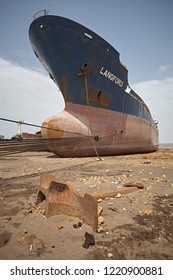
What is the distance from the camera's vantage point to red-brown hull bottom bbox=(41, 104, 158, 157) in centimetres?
1046

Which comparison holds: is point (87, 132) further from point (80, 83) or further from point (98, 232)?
point (98, 232)

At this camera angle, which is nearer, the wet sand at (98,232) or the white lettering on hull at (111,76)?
the wet sand at (98,232)

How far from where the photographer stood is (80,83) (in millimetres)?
11078

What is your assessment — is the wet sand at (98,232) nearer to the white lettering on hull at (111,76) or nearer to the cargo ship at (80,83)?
the cargo ship at (80,83)

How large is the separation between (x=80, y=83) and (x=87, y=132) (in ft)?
9.26

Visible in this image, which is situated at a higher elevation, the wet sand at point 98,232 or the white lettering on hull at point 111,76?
the white lettering on hull at point 111,76

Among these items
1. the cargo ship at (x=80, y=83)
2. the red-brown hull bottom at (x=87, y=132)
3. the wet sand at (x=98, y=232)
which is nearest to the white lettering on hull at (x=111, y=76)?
the cargo ship at (x=80, y=83)

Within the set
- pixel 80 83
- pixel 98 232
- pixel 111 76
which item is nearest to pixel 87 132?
pixel 80 83

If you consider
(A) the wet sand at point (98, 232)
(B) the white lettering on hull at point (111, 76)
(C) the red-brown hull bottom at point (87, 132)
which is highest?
(B) the white lettering on hull at point (111, 76)

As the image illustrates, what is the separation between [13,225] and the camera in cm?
253

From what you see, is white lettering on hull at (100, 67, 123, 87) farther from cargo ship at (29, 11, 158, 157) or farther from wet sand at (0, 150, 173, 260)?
wet sand at (0, 150, 173, 260)

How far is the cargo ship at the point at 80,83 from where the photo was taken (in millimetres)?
10469

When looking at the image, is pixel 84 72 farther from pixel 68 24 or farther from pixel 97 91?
pixel 68 24
